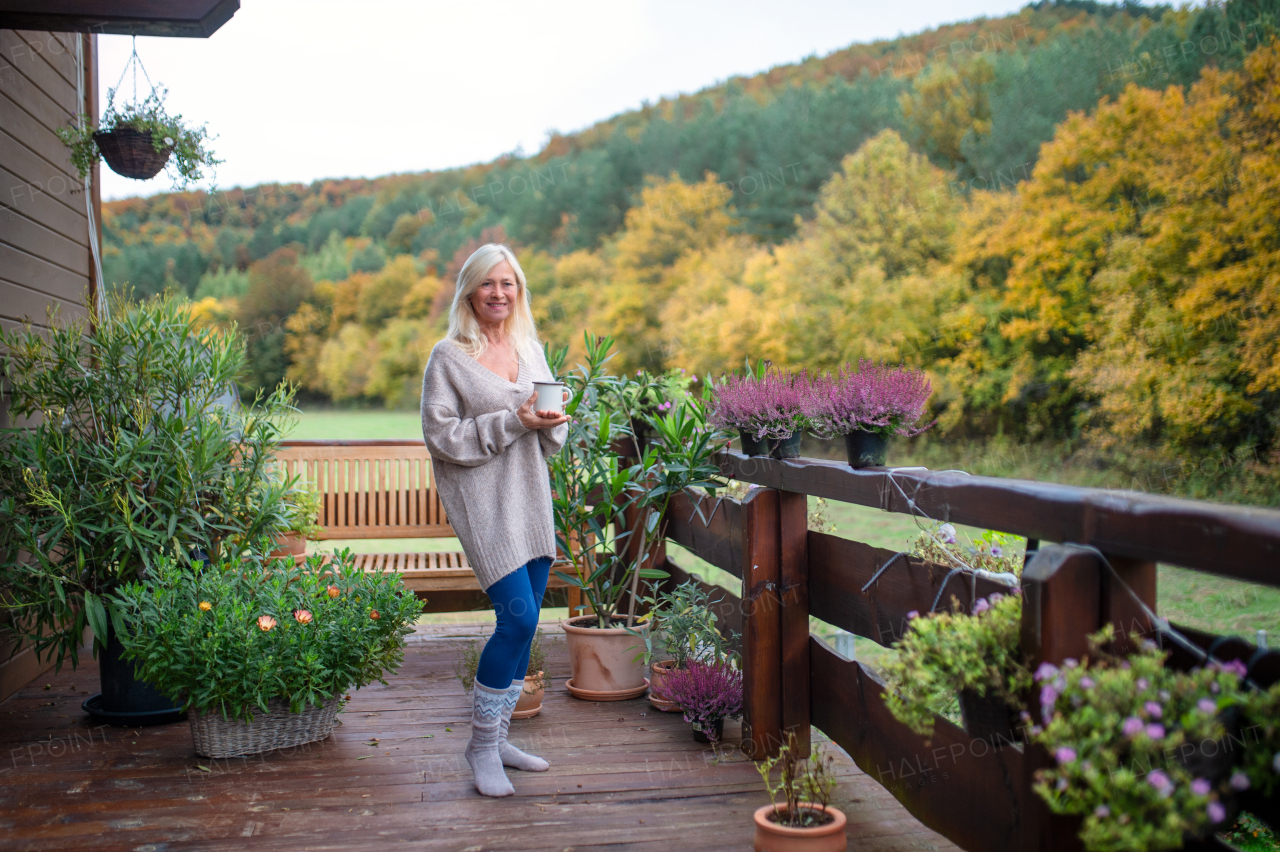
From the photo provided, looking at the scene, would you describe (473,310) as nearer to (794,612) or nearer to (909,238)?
(794,612)

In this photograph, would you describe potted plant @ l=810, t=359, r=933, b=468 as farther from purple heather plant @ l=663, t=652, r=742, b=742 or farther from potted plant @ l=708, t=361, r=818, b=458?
purple heather plant @ l=663, t=652, r=742, b=742

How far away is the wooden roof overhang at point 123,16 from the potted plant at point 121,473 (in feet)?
3.38

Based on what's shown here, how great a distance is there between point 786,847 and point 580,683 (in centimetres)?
169

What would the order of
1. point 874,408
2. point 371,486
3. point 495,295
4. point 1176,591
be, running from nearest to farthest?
point 874,408 → point 495,295 → point 371,486 → point 1176,591

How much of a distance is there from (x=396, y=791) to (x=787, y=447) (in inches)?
59.7

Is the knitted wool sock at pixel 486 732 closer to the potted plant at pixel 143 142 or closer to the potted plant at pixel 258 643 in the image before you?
the potted plant at pixel 258 643

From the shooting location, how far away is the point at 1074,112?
19.6 m

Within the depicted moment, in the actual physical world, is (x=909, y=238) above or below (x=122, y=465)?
above

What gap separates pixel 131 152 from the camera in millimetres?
3559

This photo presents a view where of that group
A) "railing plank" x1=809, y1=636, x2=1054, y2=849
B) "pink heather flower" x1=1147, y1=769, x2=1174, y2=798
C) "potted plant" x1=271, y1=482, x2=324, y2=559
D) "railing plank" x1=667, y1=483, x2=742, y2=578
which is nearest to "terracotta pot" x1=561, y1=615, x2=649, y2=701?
"railing plank" x1=667, y1=483, x2=742, y2=578

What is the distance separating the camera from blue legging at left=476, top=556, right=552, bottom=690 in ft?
8.16

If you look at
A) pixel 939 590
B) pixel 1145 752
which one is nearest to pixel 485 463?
pixel 939 590

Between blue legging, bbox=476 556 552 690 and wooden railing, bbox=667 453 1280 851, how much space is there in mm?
667

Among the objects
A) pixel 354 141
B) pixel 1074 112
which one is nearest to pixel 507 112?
pixel 354 141
